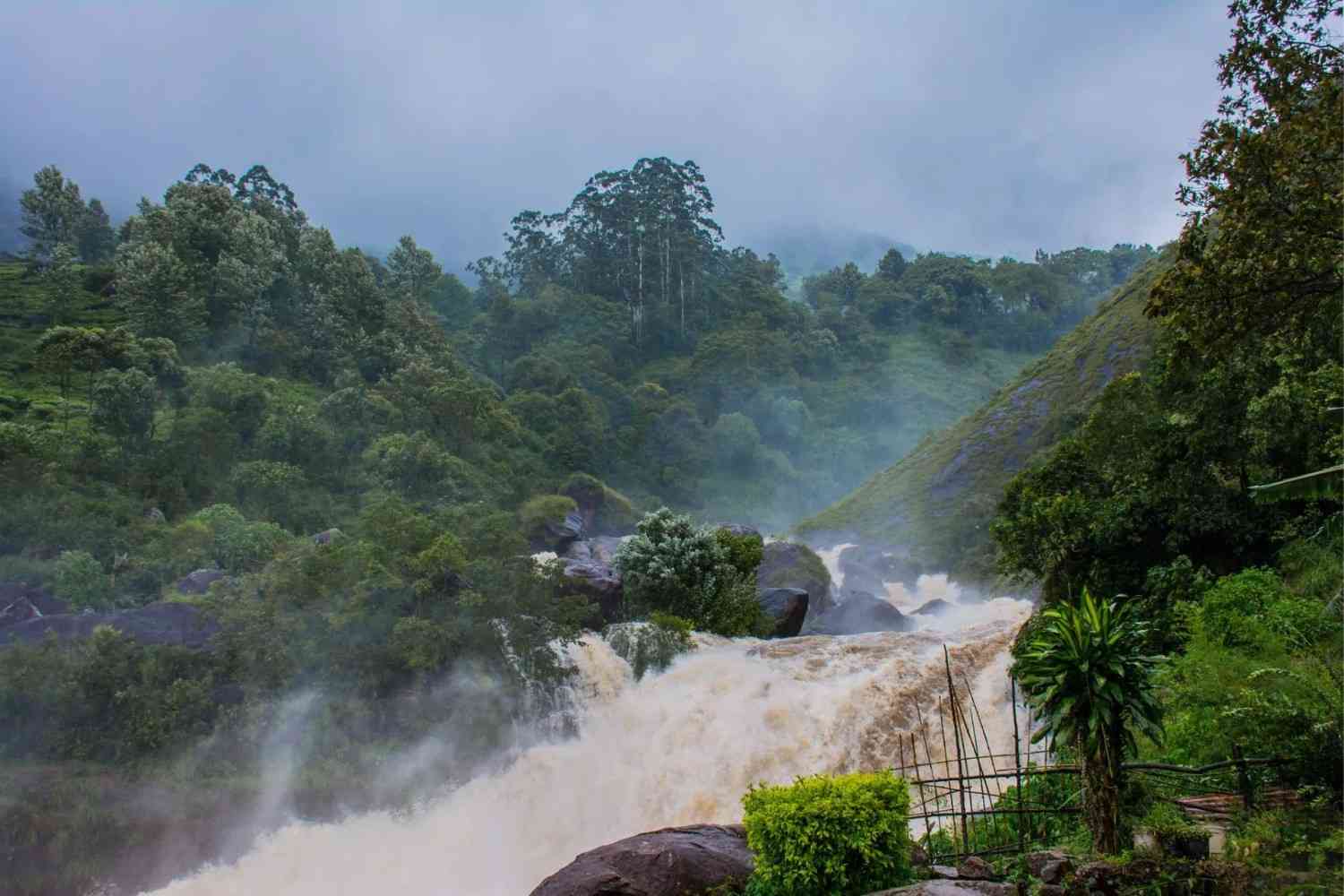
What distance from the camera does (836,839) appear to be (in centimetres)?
919

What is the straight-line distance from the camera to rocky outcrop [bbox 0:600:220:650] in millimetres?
21125

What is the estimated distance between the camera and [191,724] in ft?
64.7

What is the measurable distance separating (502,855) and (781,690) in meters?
6.70

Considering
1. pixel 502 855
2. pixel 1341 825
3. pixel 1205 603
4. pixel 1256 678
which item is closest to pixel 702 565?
pixel 502 855

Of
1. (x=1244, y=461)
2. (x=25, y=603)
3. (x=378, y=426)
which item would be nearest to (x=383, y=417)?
(x=378, y=426)

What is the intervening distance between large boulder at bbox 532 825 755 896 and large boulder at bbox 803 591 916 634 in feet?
67.6

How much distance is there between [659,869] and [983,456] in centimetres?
3909

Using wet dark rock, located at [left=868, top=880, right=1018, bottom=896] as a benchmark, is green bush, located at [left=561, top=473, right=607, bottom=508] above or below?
above

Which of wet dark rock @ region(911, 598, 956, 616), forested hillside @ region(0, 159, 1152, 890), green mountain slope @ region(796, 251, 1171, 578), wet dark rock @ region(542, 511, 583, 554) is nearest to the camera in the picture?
forested hillside @ region(0, 159, 1152, 890)

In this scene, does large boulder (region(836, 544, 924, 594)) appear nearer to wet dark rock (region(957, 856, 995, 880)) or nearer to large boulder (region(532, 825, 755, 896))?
large boulder (region(532, 825, 755, 896))

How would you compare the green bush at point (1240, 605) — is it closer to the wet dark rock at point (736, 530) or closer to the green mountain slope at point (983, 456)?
the wet dark rock at point (736, 530)

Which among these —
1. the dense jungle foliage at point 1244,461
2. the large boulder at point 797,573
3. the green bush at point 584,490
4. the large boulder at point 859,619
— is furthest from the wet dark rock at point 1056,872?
the green bush at point 584,490

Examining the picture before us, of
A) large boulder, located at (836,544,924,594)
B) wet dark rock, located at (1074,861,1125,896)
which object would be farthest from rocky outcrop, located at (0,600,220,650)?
large boulder, located at (836,544,924,594)

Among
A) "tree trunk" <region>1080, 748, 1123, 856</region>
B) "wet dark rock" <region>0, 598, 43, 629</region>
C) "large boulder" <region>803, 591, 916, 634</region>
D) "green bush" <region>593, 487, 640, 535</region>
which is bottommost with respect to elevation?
"tree trunk" <region>1080, 748, 1123, 856</region>
